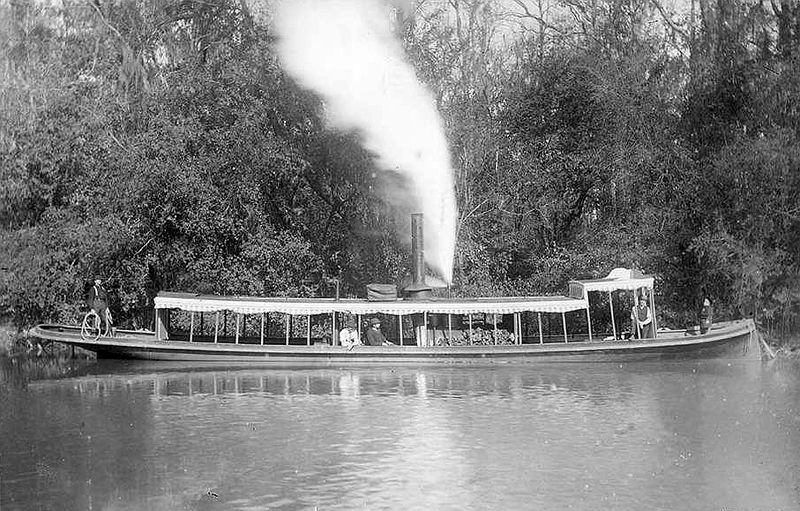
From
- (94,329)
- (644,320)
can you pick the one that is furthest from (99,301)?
(644,320)

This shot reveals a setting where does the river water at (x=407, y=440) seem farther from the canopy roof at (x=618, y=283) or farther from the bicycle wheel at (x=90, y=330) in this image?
the canopy roof at (x=618, y=283)

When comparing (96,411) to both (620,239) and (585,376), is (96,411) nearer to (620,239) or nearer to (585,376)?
(585,376)

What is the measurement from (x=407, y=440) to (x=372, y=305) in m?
11.4

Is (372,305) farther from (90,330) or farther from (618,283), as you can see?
(90,330)

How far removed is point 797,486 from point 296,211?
26.8 meters

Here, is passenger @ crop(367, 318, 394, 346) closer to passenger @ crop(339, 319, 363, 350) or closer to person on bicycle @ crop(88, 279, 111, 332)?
passenger @ crop(339, 319, 363, 350)

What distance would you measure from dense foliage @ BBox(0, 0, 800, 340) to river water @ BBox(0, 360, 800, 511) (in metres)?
7.96

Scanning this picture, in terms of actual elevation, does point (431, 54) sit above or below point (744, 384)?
above

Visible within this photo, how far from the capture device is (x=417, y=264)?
3281cm

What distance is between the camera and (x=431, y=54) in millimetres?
38906

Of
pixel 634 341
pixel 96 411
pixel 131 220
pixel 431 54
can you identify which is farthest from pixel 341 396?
pixel 431 54

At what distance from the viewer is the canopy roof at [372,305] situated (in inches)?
1172

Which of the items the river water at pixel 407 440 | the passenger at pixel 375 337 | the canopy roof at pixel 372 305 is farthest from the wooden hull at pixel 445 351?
the passenger at pixel 375 337

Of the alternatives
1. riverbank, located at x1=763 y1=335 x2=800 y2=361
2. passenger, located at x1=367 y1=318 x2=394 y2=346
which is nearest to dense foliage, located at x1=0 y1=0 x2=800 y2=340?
riverbank, located at x1=763 y1=335 x2=800 y2=361
